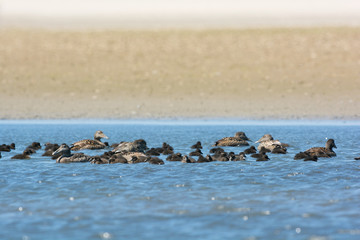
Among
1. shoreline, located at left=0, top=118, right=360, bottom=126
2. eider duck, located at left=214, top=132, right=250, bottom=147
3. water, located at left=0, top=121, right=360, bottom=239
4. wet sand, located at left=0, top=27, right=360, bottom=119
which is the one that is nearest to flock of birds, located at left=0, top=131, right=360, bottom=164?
water, located at left=0, top=121, right=360, bottom=239

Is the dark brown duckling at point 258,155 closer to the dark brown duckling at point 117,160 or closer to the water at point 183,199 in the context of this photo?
the water at point 183,199

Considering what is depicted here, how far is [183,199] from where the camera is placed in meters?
12.2

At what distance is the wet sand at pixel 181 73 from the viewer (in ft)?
110

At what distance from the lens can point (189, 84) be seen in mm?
39438

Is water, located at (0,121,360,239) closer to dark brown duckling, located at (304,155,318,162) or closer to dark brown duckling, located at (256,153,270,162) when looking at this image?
dark brown duckling, located at (256,153,270,162)

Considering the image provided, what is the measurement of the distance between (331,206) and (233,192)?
7.11 feet

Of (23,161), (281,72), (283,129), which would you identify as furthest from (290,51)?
(23,161)

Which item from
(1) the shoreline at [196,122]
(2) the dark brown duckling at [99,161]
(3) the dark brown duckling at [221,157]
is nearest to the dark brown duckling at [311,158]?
(3) the dark brown duckling at [221,157]

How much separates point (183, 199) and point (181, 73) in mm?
30189

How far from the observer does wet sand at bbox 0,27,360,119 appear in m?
33.6

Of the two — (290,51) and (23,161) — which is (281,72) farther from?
(23,161)

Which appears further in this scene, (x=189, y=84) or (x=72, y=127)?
(x=189, y=84)

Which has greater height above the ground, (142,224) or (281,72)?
(281,72)

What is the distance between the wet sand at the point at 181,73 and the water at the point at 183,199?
14.2m
